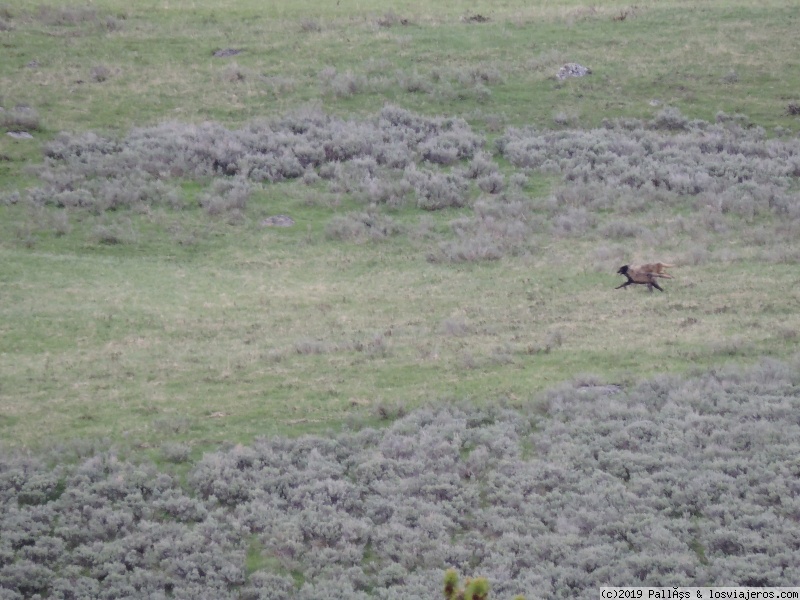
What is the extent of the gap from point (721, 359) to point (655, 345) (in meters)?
1.27

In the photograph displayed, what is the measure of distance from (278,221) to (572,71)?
1509 centimetres

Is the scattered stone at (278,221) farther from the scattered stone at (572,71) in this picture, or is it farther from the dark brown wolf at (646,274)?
the scattered stone at (572,71)

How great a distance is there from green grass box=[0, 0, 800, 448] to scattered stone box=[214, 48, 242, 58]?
414 millimetres

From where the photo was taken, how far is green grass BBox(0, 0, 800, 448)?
1878 centimetres

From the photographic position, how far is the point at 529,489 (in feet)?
50.6

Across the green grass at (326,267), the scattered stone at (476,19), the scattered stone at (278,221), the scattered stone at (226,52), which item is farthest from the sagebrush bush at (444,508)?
the scattered stone at (476,19)

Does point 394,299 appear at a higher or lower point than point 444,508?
higher

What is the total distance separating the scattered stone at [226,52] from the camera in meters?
39.7

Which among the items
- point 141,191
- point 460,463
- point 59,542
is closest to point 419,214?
point 141,191

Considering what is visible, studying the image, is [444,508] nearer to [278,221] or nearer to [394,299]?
[394,299]

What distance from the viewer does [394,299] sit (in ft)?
77.3

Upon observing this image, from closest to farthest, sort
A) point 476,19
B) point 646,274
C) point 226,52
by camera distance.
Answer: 1. point 646,274
2. point 226,52
3. point 476,19

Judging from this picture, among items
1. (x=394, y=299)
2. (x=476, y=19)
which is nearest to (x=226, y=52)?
(x=476, y=19)

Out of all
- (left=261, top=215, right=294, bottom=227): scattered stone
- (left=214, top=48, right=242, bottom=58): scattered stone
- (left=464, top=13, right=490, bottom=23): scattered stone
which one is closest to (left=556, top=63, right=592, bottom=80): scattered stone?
(left=464, top=13, right=490, bottom=23): scattered stone
